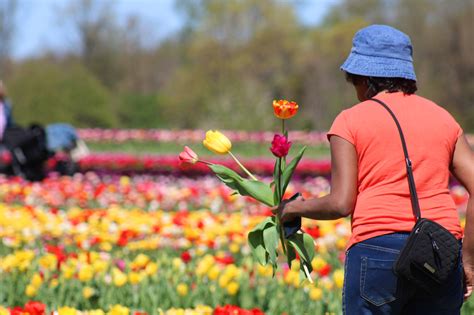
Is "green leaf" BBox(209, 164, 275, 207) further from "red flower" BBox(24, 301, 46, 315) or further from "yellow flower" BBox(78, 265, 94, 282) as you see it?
"yellow flower" BBox(78, 265, 94, 282)

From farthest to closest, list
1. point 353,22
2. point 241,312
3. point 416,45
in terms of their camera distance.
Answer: point 353,22, point 416,45, point 241,312

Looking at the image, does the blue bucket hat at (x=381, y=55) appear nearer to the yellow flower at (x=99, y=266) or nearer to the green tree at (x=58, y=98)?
the yellow flower at (x=99, y=266)

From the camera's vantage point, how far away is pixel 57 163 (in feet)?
33.7

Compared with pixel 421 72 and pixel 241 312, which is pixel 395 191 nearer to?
pixel 241 312

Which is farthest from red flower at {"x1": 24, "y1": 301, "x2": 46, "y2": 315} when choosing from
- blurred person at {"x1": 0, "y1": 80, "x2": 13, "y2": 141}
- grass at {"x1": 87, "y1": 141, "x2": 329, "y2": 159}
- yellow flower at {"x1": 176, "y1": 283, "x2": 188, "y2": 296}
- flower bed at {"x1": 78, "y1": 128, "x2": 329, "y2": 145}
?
flower bed at {"x1": 78, "y1": 128, "x2": 329, "y2": 145}

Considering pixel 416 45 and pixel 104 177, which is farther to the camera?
pixel 416 45

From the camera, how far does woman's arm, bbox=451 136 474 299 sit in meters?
2.28

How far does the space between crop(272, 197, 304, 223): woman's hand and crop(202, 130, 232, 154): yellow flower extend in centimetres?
21

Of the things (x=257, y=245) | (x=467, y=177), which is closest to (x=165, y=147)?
(x=257, y=245)

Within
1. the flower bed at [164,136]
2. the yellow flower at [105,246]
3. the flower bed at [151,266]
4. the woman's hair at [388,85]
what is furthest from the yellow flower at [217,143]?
the flower bed at [164,136]

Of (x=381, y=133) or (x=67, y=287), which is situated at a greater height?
(x=381, y=133)

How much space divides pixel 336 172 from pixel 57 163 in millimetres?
8426

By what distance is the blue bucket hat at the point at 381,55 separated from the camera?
7.40 ft

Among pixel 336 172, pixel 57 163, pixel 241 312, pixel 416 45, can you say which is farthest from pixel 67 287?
pixel 416 45
